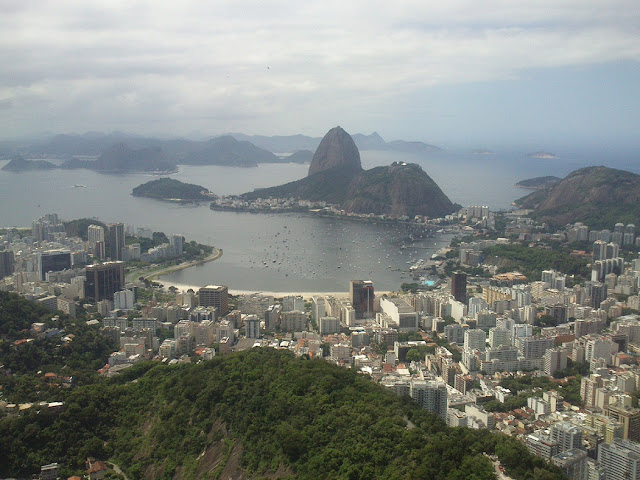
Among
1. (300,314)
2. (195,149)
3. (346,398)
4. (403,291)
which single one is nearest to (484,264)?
(403,291)

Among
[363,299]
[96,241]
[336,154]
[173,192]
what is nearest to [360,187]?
[336,154]

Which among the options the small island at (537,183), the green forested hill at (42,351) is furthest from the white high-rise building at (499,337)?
the small island at (537,183)

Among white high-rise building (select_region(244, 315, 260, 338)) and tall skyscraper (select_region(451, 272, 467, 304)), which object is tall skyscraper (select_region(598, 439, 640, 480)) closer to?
white high-rise building (select_region(244, 315, 260, 338))

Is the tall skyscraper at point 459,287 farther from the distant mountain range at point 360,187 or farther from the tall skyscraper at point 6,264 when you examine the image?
the distant mountain range at point 360,187

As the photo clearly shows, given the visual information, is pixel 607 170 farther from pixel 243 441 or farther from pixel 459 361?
pixel 243 441

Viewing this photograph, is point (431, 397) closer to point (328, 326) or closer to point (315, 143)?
point (328, 326)

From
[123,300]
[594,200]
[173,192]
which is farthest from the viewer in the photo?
[173,192]
